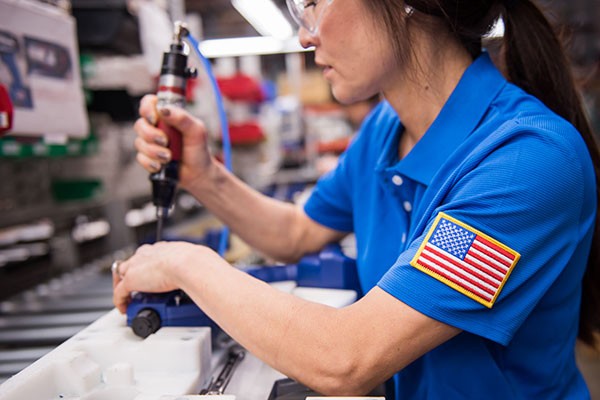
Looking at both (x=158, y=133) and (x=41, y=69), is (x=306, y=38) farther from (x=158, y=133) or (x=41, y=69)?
(x=41, y=69)

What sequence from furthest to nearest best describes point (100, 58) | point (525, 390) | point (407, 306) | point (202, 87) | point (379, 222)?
point (202, 87) < point (100, 58) < point (379, 222) < point (525, 390) < point (407, 306)

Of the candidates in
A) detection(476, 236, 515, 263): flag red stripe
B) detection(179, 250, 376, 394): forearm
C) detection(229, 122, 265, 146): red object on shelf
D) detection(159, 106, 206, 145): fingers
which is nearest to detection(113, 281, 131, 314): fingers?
detection(179, 250, 376, 394): forearm

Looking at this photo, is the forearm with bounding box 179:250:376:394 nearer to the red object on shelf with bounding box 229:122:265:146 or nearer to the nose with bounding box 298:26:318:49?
the nose with bounding box 298:26:318:49

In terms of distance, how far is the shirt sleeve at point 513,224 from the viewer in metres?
0.72

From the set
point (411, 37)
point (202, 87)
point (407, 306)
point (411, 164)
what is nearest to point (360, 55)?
point (411, 37)

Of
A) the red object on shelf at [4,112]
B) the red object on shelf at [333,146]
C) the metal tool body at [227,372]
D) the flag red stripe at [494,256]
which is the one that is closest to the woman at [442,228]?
the flag red stripe at [494,256]

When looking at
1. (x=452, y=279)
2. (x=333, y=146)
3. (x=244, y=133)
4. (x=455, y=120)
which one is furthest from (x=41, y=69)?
(x=333, y=146)

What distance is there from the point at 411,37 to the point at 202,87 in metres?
1.78

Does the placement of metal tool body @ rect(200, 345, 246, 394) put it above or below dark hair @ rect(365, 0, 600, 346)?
below

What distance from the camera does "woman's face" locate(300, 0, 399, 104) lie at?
0.92m

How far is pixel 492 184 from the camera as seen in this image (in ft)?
2.42

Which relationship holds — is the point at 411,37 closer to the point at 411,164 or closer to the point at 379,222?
the point at 411,164

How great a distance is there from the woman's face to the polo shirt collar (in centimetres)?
13

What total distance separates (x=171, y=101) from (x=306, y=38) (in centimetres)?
33
